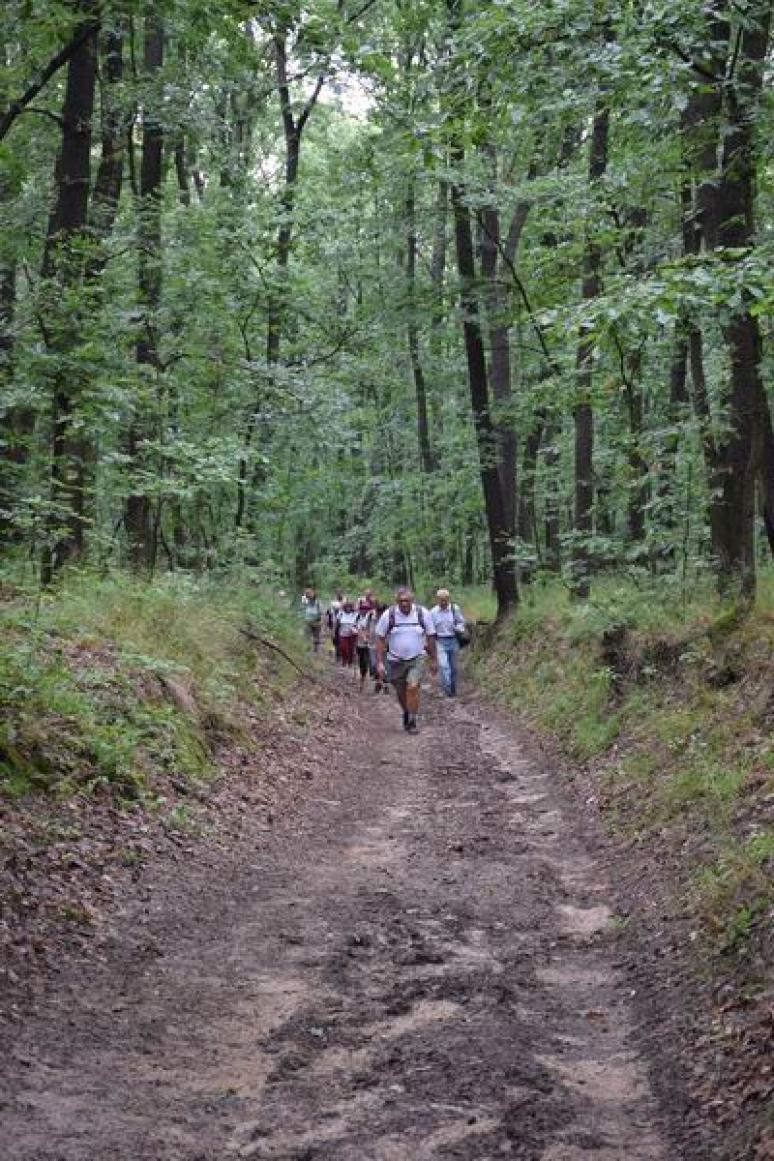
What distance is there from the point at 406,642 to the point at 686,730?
618 cm

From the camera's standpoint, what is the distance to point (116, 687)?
9258 mm

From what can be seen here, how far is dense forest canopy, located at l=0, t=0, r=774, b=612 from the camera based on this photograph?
7.96m

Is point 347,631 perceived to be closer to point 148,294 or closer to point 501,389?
point 501,389

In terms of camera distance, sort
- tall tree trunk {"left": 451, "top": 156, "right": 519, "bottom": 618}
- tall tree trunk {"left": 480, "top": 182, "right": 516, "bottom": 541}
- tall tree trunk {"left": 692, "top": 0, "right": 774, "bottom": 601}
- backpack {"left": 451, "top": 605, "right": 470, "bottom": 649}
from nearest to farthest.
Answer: tall tree trunk {"left": 692, "top": 0, "right": 774, "bottom": 601}, backpack {"left": 451, "top": 605, "right": 470, "bottom": 649}, tall tree trunk {"left": 451, "top": 156, "right": 519, "bottom": 618}, tall tree trunk {"left": 480, "top": 182, "right": 516, "bottom": 541}

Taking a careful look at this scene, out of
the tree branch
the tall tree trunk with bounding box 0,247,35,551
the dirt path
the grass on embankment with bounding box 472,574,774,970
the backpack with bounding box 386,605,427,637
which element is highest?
the tree branch

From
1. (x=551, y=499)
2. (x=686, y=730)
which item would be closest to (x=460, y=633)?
(x=686, y=730)

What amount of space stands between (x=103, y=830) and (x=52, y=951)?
70.4 inches

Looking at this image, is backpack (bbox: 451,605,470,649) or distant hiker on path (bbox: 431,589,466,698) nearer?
backpack (bbox: 451,605,470,649)

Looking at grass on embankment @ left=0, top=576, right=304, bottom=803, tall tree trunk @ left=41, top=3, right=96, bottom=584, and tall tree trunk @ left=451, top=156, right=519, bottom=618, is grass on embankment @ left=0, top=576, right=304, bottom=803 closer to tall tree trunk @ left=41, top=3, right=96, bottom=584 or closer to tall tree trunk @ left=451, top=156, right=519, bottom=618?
tall tree trunk @ left=41, top=3, right=96, bottom=584

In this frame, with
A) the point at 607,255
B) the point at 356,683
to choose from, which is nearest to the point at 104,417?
the point at 607,255

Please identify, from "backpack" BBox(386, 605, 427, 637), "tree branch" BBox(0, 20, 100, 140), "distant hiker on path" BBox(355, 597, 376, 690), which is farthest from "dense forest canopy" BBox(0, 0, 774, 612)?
"distant hiker on path" BBox(355, 597, 376, 690)

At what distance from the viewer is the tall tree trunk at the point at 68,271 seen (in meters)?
9.70

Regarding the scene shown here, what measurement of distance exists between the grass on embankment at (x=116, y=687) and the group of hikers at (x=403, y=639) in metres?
1.87

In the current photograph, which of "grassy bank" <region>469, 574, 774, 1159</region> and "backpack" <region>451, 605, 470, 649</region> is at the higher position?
"backpack" <region>451, 605, 470, 649</region>
